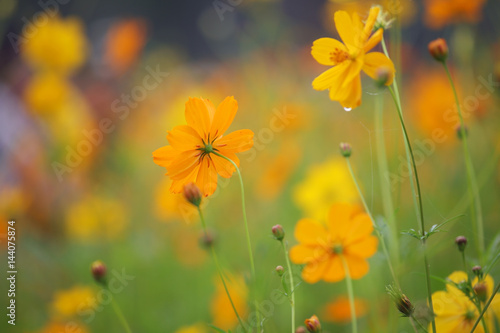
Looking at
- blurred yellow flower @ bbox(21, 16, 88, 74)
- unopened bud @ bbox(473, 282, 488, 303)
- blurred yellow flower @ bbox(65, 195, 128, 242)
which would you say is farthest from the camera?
blurred yellow flower @ bbox(21, 16, 88, 74)

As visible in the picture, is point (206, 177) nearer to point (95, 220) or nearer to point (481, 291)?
point (481, 291)

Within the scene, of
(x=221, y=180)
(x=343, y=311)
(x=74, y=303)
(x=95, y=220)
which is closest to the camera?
(x=343, y=311)

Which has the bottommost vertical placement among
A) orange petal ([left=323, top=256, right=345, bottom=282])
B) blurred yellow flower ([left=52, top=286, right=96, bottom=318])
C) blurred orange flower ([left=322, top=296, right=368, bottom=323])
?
blurred yellow flower ([left=52, top=286, right=96, bottom=318])

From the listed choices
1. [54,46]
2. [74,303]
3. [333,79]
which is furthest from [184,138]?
[54,46]

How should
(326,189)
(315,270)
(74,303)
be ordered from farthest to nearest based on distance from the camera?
(326,189), (74,303), (315,270)

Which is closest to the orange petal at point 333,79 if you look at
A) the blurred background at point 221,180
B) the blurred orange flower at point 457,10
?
the blurred background at point 221,180

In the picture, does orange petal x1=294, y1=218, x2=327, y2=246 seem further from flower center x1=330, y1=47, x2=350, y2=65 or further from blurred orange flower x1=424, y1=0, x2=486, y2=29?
blurred orange flower x1=424, y1=0, x2=486, y2=29

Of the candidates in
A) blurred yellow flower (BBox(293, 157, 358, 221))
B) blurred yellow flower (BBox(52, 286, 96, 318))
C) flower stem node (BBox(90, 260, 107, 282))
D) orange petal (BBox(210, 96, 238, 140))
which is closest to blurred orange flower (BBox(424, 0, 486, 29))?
blurred yellow flower (BBox(293, 157, 358, 221))

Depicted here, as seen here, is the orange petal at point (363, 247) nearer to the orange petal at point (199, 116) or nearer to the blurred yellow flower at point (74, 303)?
the orange petal at point (199, 116)
